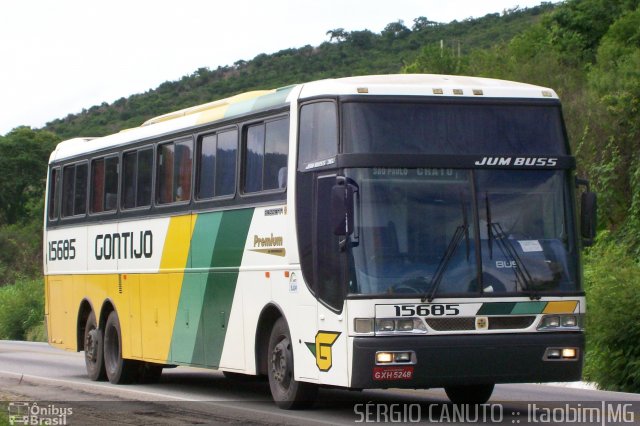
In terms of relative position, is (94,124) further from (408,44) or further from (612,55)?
(612,55)

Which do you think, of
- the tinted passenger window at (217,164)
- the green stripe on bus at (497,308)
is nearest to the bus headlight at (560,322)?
the green stripe on bus at (497,308)

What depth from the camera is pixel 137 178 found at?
19453 millimetres

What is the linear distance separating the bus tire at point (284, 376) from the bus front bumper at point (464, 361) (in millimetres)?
1512

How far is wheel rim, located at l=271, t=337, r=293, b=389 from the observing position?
14.5m

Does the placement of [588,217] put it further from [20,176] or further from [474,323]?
[20,176]

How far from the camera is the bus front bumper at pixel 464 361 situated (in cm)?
1289

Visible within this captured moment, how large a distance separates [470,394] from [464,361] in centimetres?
224

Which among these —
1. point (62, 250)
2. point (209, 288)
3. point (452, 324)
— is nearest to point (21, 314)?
point (62, 250)

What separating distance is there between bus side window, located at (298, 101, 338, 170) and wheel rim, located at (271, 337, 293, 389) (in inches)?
77.5

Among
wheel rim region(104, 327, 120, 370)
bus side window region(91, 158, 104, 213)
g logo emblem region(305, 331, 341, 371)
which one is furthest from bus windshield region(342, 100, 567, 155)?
bus side window region(91, 158, 104, 213)

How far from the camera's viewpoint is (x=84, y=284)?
2148 centimetres

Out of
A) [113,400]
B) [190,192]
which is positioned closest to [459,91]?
[190,192]

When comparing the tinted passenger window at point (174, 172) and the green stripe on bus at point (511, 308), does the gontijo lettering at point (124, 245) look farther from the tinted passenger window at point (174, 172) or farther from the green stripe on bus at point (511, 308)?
the green stripe on bus at point (511, 308)

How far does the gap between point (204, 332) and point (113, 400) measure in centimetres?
140
